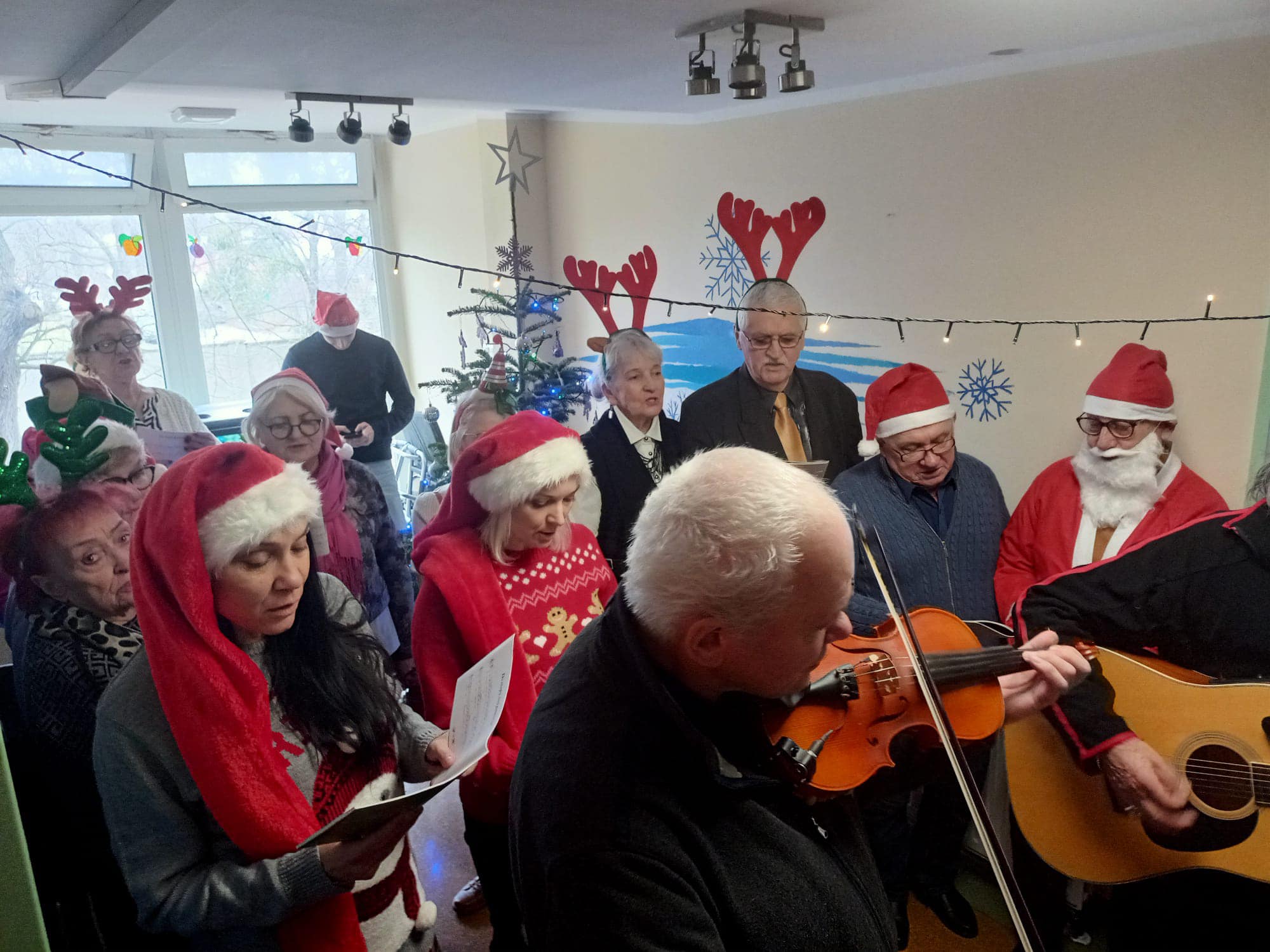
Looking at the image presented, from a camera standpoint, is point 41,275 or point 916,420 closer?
point 916,420

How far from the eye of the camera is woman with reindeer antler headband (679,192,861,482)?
2996mm

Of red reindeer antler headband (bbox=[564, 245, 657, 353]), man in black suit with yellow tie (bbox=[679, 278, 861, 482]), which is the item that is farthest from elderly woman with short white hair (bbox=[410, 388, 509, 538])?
man in black suit with yellow tie (bbox=[679, 278, 861, 482])

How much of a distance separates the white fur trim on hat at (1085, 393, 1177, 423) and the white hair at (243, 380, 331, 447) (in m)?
2.49

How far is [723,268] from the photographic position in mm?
4688

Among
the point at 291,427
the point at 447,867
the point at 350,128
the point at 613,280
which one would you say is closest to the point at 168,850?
the point at 291,427

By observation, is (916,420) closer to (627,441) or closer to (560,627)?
(627,441)

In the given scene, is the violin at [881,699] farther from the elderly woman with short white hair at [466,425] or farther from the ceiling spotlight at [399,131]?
the ceiling spotlight at [399,131]

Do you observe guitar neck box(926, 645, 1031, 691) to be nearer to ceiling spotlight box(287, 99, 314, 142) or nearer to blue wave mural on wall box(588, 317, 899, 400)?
blue wave mural on wall box(588, 317, 899, 400)

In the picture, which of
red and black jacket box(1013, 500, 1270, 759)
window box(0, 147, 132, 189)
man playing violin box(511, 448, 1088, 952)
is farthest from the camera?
window box(0, 147, 132, 189)

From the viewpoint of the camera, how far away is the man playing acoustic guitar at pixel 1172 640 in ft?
6.36

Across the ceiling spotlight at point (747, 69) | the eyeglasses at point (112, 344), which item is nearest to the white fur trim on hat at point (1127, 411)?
the ceiling spotlight at point (747, 69)

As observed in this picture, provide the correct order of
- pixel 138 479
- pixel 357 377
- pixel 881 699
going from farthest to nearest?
pixel 357 377 < pixel 138 479 < pixel 881 699

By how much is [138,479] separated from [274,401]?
643 millimetres

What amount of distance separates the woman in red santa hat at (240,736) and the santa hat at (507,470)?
1.77 feet
